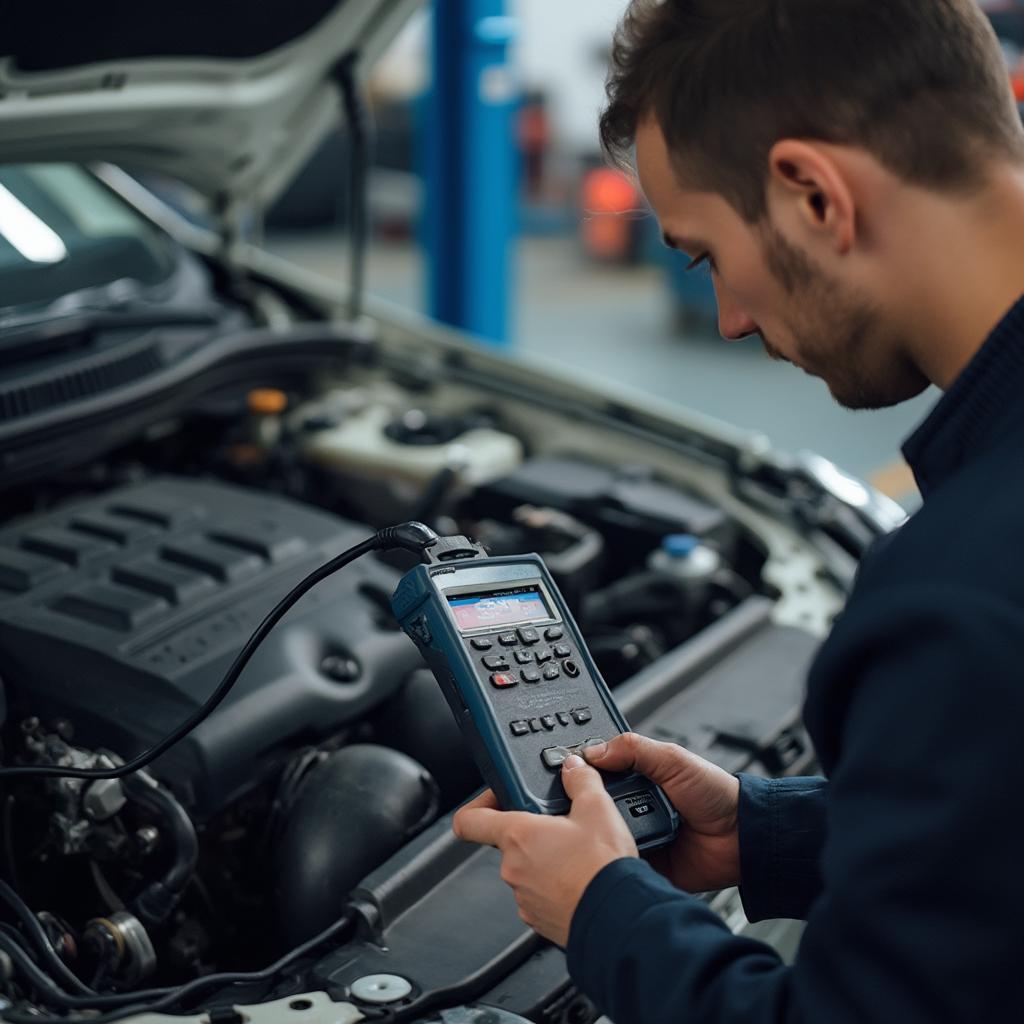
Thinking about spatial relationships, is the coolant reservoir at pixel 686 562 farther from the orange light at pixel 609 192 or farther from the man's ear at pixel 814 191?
the orange light at pixel 609 192

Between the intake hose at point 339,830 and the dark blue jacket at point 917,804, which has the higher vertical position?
the dark blue jacket at point 917,804

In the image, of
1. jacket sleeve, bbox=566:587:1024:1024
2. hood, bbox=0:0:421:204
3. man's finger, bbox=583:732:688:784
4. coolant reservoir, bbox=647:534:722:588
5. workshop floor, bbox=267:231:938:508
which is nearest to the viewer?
jacket sleeve, bbox=566:587:1024:1024

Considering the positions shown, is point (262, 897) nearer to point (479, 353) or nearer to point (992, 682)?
point (992, 682)

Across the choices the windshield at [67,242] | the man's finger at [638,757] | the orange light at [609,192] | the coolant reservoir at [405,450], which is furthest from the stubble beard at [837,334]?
the orange light at [609,192]

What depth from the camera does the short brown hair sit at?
2.71ft

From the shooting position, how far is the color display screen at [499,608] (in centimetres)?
110

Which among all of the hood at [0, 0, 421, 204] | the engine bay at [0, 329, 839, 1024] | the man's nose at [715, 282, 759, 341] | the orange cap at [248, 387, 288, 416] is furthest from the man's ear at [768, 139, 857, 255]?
the orange cap at [248, 387, 288, 416]

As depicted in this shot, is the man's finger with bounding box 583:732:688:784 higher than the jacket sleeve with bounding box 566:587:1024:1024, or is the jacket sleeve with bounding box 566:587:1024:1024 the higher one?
the jacket sleeve with bounding box 566:587:1024:1024

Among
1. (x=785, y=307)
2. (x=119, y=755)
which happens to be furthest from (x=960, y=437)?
(x=119, y=755)

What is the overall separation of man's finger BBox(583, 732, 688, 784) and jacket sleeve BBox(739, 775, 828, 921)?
0.24 ft

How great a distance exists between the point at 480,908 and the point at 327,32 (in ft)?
4.27

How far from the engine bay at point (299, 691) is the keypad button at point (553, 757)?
0.22m

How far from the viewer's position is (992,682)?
708 millimetres

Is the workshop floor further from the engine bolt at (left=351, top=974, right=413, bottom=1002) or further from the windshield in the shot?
the engine bolt at (left=351, top=974, right=413, bottom=1002)
